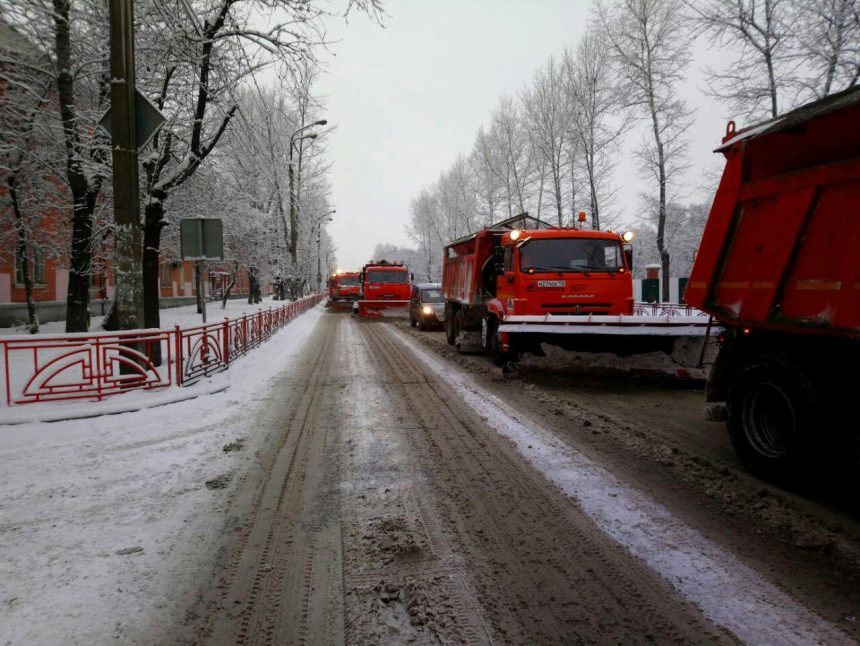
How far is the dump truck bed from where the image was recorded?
381cm

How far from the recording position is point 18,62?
33.9ft

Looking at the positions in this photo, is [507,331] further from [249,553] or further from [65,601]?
[65,601]

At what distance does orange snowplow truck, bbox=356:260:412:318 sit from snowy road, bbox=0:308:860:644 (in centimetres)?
2108

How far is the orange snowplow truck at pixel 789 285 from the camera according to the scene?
151 inches

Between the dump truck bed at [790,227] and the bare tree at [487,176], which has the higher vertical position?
the bare tree at [487,176]

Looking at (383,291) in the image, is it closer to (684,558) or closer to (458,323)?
(458,323)

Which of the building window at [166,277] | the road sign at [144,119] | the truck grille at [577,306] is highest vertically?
the road sign at [144,119]

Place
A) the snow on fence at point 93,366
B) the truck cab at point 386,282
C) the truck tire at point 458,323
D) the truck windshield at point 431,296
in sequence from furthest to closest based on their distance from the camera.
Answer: the truck cab at point 386,282 < the truck windshield at point 431,296 < the truck tire at point 458,323 < the snow on fence at point 93,366

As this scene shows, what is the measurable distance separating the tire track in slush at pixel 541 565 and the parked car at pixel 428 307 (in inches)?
593

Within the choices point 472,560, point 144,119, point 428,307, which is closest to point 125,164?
point 144,119

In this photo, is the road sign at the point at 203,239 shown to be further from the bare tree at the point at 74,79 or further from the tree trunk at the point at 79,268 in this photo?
the tree trunk at the point at 79,268

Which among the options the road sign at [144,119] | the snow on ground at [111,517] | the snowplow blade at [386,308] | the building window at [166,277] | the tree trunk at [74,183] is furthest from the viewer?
the building window at [166,277]

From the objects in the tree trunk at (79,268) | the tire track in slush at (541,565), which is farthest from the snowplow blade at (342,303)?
the tire track in slush at (541,565)

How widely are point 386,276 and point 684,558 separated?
25697 millimetres
